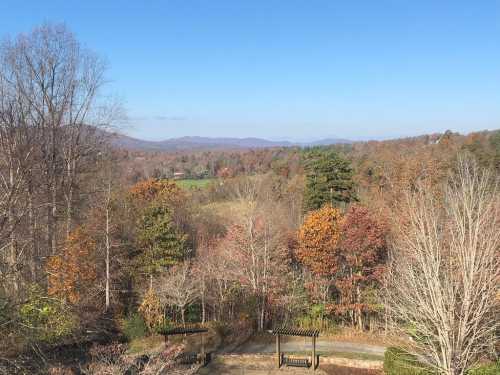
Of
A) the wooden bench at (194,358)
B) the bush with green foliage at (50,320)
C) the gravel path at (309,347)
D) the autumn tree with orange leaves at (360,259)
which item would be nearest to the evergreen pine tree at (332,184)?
the autumn tree with orange leaves at (360,259)

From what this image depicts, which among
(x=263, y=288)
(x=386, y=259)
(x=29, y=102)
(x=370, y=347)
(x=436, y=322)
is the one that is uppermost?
(x=29, y=102)

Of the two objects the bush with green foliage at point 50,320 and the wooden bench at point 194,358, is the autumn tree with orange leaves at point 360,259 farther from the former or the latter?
the bush with green foliage at point 50,320

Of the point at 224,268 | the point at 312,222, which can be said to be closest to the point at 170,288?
the point at 224,268

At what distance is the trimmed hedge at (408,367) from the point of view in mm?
9422

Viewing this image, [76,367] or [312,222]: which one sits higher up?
[312,222]

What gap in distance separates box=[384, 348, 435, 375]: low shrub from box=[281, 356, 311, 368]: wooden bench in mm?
2742

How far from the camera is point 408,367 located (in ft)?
35.7

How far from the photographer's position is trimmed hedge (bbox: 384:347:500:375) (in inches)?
371

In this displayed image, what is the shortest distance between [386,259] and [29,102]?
617 inches

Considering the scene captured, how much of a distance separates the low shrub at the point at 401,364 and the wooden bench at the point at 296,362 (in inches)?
108

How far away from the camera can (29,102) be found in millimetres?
15305

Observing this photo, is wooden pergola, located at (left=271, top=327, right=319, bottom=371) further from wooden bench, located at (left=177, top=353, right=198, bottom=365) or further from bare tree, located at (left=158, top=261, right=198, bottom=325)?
bare tree, located at (left=158, top=261, right=198, bottom=325)

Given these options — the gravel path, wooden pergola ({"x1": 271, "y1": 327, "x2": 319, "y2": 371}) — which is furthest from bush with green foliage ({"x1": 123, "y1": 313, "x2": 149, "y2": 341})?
wooden pergola ({"x1": 271, "y1": 327, "x2": 319, "y2": 371})

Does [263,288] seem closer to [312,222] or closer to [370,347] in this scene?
[312,222]
